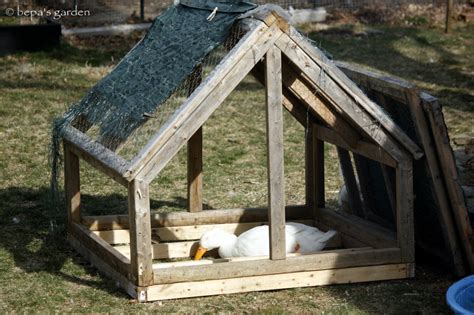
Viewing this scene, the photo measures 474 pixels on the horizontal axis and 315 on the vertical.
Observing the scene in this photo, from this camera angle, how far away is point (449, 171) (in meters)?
5.27

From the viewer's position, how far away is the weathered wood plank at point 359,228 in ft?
18.8

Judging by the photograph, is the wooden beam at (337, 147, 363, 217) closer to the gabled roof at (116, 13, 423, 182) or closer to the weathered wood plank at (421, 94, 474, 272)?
the gabled roof at (116, 13, 423, 182)

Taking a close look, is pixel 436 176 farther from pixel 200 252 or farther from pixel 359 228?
pixel 200 252

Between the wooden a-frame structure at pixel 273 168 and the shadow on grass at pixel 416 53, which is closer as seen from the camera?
the wooden a-frame structure at pixel 273 168

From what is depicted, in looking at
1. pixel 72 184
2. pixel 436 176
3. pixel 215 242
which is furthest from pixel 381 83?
pixel 72 184

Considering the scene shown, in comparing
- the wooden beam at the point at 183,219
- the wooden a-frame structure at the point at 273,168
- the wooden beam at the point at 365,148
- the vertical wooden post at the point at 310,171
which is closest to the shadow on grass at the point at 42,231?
the wooden a-frame structure at the point at 273,168

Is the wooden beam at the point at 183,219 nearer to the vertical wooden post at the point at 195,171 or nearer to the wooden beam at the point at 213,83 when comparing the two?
the vertical wooden post at the point at 195,171

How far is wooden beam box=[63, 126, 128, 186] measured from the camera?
5148 millimetres

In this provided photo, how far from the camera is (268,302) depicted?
17.3 ft

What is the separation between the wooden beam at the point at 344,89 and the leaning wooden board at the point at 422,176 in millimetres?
88

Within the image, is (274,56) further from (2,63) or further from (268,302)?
(2,63)

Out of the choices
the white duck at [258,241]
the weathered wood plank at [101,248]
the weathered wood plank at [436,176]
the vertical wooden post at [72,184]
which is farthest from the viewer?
the vertical wooden post at [72,184]

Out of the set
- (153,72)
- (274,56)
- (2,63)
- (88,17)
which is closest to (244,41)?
(274,56)

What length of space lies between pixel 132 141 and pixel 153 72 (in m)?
0.41
